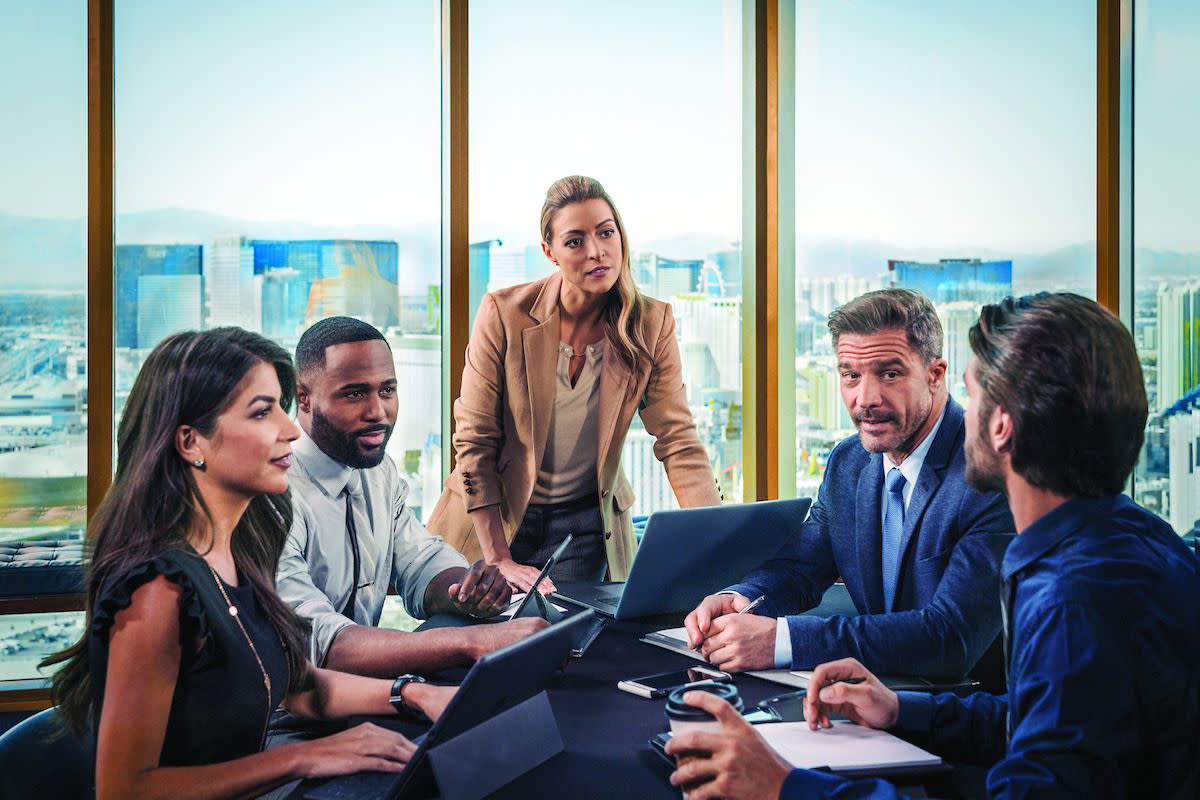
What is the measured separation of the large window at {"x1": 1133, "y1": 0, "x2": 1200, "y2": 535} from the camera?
12.9 ft

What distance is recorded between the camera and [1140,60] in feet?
13.4

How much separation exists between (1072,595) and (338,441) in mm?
1643

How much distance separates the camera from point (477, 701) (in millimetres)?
1309

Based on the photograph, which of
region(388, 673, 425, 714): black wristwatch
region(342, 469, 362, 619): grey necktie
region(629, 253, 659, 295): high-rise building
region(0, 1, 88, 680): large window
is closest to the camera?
region(388, 673, 425, 714): black wristwatch

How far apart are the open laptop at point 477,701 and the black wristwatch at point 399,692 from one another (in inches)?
10.9

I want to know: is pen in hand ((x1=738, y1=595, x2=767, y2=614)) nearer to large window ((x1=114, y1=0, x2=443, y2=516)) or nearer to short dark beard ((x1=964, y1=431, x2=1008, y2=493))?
short dark beard ((x1=964, y1=431, x2=1008, y2=493))

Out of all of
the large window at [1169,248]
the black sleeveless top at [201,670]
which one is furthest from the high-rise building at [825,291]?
the black sleeveless top at [201,670]

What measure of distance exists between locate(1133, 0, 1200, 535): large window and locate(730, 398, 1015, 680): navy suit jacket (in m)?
2.16

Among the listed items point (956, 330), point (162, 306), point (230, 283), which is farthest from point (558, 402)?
point (956, 330)

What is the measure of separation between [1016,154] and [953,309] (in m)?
0.70

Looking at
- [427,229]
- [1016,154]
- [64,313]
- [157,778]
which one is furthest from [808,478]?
[157,778]

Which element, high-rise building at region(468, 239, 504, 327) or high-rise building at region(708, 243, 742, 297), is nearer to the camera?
high-rise building at region(468, 239, 504, 327)

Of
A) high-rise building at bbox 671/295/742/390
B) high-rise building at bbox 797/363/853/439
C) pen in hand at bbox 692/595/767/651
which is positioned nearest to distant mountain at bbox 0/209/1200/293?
high-rise building at bbox 671/295/742/390

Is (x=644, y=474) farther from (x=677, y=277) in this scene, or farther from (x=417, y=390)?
(x=417, y=390)
